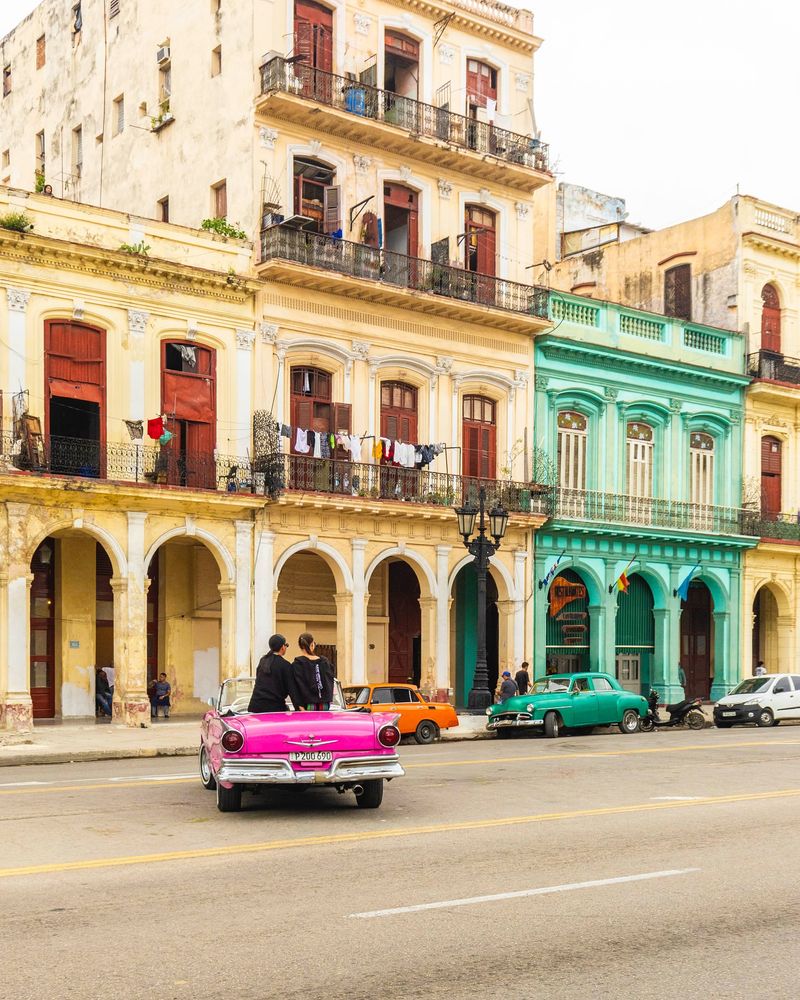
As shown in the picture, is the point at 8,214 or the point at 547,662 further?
the point at 547,662

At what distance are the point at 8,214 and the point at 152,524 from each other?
21.9 ft

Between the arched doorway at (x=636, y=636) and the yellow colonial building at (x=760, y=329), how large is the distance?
135 inches

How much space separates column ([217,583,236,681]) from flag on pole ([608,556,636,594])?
11.8m

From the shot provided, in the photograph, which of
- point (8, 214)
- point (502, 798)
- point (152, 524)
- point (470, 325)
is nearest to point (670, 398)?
point (470, 325)

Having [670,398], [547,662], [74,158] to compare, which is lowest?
[547,662]

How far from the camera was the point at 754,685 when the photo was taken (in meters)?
32.1

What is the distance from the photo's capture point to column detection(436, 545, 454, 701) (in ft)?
107

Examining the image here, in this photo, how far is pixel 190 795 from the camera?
14289mm

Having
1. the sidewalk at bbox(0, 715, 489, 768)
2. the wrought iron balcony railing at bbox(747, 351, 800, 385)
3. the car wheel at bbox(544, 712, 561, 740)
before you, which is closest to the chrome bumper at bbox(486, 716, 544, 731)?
the car wheel at bbox(544, 712, 561, 740)

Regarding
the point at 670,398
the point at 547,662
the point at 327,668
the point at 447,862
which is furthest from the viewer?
the point at 670,398

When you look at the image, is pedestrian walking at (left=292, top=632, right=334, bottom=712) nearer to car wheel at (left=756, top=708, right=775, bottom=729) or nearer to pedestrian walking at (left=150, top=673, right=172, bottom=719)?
pedestrian walking at (left=150, top=673, right=172, bottom=719)

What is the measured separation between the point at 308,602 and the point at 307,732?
795 inches

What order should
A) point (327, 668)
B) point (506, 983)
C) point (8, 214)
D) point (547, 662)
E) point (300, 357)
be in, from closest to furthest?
point (506, 983) < point (327, 668) < point (8, 214) < point (300, 357) < point (547, 662)

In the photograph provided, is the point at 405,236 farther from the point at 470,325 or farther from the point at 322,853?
the point at 322,853
